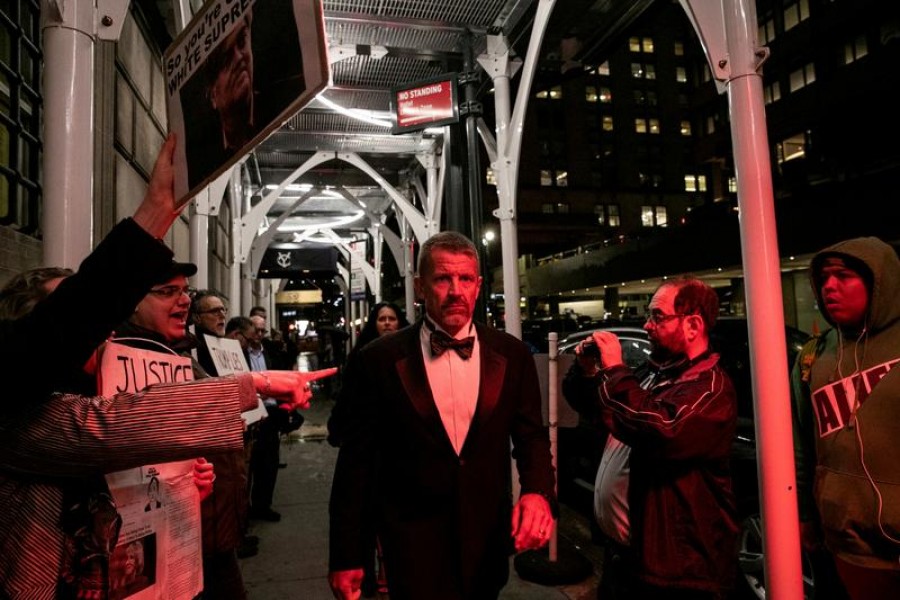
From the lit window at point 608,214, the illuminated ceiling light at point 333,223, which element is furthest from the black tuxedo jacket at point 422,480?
the lit window at point 608,214

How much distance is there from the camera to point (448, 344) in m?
2.56

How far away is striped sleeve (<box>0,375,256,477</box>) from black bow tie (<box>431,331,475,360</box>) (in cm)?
107

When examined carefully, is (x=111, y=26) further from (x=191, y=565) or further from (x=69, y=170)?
(x=191, y=565)

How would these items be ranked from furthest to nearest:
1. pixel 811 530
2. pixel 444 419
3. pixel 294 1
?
pixel 811 530
pixel 444 419
pixel 294 1

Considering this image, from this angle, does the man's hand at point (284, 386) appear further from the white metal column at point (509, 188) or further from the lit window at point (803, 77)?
the lit window at point (803, 77)

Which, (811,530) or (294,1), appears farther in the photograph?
(811,530)

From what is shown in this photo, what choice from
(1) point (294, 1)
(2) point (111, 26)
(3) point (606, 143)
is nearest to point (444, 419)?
(1) point (294, 1)

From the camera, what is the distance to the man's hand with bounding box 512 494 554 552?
7.77ft

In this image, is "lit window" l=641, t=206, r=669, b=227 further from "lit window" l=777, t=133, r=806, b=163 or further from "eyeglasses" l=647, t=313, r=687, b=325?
"eyeglasses" l=647, t=313, r=687, b=325

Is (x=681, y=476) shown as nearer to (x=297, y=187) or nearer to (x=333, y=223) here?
(x=297, y=187)

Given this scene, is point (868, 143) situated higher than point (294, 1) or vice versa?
point (868, 143)

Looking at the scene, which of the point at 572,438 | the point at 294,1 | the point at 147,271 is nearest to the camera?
the point at 147,271

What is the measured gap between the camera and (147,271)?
58.2 inches

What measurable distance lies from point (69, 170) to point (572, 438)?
5416 mm
